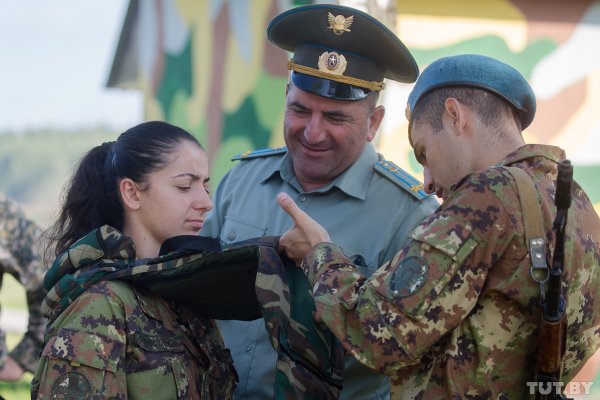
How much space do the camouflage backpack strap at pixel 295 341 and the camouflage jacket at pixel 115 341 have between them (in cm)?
26

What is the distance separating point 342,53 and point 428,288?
131cm

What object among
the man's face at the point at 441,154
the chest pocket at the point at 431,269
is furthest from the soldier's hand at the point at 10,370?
the chest pocket at the point at 431,269

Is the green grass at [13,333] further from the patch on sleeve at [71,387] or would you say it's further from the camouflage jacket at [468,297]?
the camouflage jacket at [468,297]

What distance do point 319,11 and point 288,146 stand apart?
0.49 meters

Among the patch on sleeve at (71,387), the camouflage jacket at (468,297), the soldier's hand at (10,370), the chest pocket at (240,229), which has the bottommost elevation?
the soldier's hand at (10,370)

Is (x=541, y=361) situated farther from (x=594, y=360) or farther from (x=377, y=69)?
(x=594, y=360)

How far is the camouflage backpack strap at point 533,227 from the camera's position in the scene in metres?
2.49

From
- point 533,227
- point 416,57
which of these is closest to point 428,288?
point 533,227

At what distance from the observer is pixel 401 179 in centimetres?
360

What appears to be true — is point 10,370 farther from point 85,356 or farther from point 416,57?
point 85,356

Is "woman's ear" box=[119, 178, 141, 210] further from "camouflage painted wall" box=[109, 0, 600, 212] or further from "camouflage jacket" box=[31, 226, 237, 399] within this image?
"camouflage painted wall" box=[109, 0, 600, 212]

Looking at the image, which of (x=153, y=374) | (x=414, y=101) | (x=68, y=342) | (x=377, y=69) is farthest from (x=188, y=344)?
(x=377, y=69)

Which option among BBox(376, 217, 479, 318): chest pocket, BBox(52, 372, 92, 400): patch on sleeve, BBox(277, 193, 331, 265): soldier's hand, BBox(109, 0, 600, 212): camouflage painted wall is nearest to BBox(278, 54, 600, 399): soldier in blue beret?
BBox(376, 217, 479, 318): chest pocket

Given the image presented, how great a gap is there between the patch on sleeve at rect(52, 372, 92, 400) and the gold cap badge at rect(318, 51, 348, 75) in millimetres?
1415
